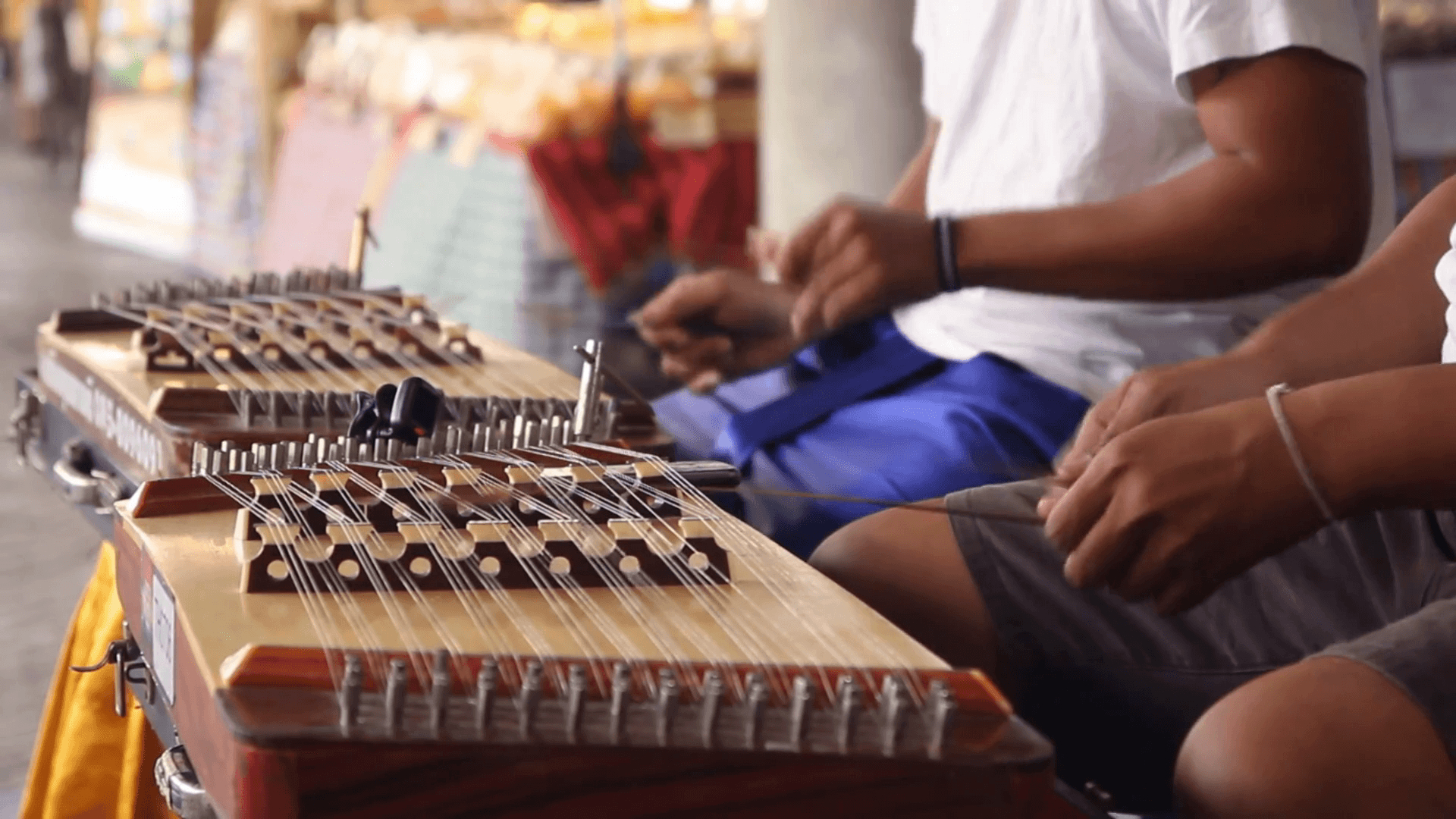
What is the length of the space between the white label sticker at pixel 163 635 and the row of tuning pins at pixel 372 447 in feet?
0.64

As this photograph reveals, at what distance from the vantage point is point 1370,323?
1203mm

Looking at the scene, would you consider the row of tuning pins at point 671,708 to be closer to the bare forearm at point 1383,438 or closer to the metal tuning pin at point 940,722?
the metal tuning pin at point 940,722

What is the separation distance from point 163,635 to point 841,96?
2887 mm

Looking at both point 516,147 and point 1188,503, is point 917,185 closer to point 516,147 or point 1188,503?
point 1188,503

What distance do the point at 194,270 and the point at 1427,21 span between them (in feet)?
15.4

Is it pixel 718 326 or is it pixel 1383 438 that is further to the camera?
pixel 718 326

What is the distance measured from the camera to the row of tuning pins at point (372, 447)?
3.88ft

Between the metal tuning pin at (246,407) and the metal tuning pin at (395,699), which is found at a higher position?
the metal tuning pin at (395,699)

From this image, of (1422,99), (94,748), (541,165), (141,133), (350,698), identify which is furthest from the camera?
(141,133)

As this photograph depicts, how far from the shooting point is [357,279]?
190 centimetres

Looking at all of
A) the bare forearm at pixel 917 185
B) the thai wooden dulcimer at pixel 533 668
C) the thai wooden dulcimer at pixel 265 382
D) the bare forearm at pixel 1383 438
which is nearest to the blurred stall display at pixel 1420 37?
the bare forearm at pixel 917 185

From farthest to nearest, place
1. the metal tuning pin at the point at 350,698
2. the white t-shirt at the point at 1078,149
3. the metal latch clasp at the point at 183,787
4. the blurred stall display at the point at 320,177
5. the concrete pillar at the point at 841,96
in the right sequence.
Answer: the blurred stall display at the point at 320,177, the concrete pillar at the point at 841,96, the white t-shirt at the point at 1078,149, the metal latch clasp at the point at 183,787, the metal tuning pin at the point at 350,698

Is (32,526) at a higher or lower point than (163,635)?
lower

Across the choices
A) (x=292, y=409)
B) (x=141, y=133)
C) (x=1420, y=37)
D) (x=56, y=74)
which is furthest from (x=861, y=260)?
(x=56, y=74)
